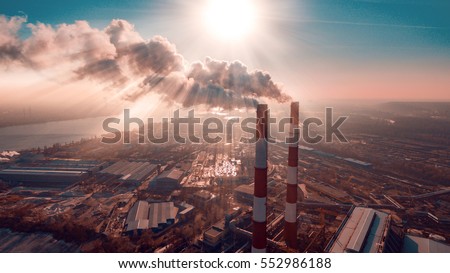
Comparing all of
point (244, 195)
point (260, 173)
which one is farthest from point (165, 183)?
point (260, 173)

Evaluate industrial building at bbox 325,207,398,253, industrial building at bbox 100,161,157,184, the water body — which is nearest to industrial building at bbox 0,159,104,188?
industrial building at bbox 100,161,157,184

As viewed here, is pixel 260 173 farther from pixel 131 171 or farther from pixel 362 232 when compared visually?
pixel 131 171

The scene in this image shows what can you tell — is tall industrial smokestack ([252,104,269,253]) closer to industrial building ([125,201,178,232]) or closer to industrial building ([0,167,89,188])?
industrial building ([125,201,178,232])

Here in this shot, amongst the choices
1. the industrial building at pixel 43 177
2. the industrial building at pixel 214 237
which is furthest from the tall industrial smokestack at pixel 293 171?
the industrial building at pixel 43 177

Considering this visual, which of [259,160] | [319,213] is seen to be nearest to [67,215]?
[259,160]

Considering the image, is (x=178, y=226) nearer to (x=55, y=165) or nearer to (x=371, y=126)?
(x=55, y=165)
